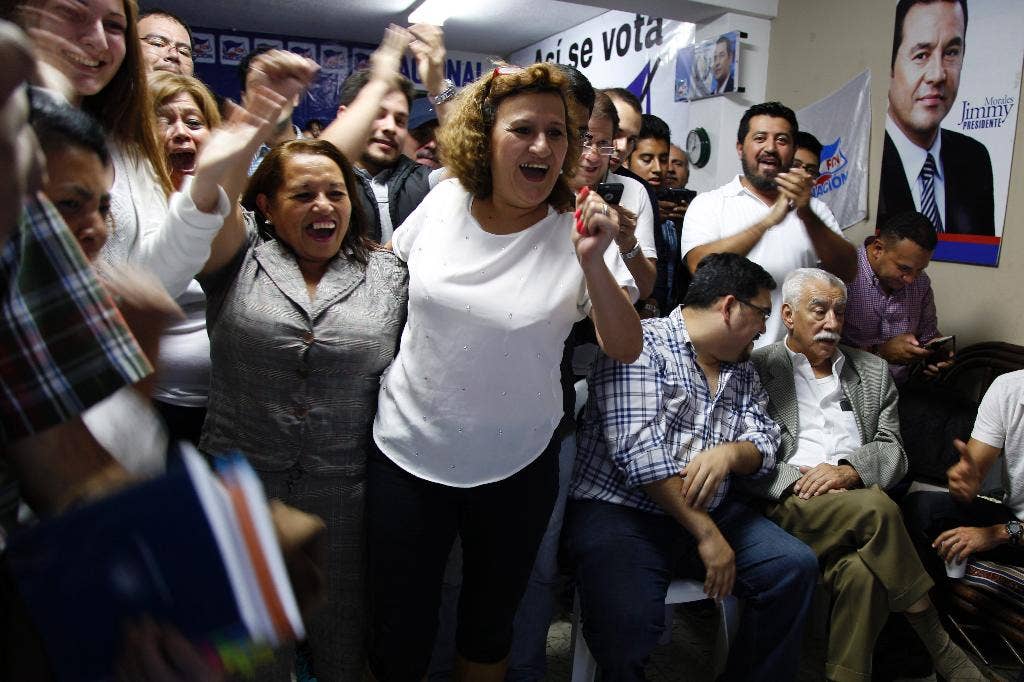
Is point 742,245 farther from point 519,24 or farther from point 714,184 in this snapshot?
point 519,24

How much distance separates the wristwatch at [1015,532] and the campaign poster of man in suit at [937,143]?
1.61 m

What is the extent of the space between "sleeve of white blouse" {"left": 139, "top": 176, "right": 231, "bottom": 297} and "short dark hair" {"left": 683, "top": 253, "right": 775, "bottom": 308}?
4.62ft

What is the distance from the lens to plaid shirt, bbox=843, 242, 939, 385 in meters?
2.91

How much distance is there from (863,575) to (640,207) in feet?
4.28

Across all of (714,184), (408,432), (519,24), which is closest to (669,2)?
(714,184)

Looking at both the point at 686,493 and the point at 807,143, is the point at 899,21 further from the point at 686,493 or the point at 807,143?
the point at 686,493

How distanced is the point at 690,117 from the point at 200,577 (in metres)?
4.81

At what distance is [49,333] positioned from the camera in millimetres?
615

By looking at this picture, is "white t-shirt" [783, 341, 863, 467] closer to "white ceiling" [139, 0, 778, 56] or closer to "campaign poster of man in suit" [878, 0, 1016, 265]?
"campaign poster of man in suit" [878, 0, 1016, 265]

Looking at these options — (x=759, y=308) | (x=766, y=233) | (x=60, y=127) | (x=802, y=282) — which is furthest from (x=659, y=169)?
(x=60, y=127)

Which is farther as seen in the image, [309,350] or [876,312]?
[876,312]

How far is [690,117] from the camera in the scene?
4.79m

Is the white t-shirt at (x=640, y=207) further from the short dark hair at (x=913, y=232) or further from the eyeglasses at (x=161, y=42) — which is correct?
the eyeglasses at (x=161, y=42)

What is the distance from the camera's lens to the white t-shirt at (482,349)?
4.79 ft
